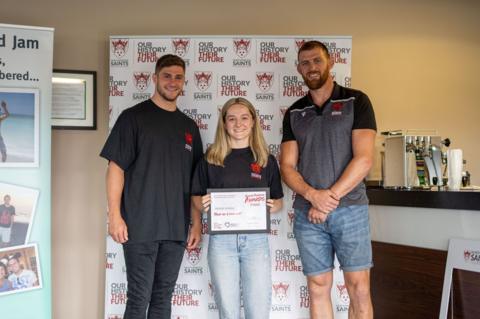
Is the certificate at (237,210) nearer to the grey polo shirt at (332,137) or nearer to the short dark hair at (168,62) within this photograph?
the grey polo shirt at (332,137)

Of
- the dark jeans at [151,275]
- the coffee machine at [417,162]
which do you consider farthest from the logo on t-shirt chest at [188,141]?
the coffee machine at [417,162]

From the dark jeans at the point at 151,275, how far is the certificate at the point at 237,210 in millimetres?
295

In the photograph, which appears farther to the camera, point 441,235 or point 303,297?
point 303,297

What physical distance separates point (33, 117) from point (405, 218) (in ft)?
7.94

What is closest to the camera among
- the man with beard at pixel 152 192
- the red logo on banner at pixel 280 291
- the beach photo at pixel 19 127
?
the man with beard at pixel 152 192

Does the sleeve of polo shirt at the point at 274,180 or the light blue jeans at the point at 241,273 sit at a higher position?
the sleeve of polo shirt at the point at 274,180

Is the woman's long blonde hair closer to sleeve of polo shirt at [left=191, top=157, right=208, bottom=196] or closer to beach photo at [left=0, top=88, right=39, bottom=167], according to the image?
sleeve of polo shirt at [left=191, top=157, right=208, bottom=196]

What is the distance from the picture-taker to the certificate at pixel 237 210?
2.49 m

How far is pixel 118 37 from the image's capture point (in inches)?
124

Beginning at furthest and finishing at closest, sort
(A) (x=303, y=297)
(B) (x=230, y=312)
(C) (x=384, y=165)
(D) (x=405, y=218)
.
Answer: (C) (x=384, y=165), (A) (x=303, y=297), (D) (x=405, y=218), (B) (x=230, y=312)

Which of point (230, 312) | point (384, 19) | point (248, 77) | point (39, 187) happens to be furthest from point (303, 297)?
point (384, 19)

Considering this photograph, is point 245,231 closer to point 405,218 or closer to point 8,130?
point 405,218

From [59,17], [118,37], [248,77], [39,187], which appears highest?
[59,17]

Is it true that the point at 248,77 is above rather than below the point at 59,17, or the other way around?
below
